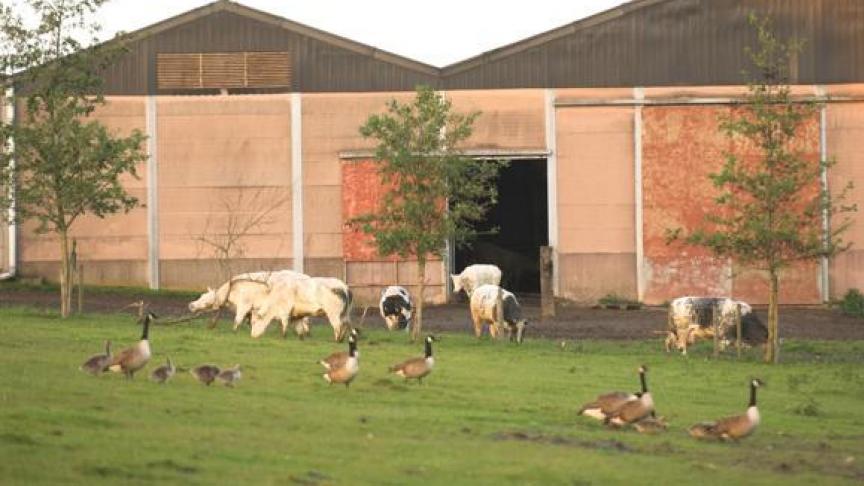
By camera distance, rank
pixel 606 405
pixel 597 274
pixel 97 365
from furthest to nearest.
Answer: pixel 597 274 → pixel 97 365 → pixel 606 405

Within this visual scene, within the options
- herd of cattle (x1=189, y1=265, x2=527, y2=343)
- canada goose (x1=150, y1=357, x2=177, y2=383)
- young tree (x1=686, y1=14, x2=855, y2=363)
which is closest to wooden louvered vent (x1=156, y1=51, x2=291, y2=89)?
herd of cattle (x1=189, y1=265, x2=527, y2=343)

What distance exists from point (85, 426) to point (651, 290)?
123 ft

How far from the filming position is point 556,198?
2212 inches

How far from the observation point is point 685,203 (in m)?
56.2

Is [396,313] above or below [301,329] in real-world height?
above

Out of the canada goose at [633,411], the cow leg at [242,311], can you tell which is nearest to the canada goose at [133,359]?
the canada goose at [633,411]

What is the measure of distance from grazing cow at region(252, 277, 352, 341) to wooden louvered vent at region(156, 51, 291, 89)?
17317 mm

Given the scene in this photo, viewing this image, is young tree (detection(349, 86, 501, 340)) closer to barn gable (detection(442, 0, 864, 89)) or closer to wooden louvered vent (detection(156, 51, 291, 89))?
barn gable (detection(442, 0, 864, 89))

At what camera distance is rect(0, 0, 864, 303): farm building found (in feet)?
183

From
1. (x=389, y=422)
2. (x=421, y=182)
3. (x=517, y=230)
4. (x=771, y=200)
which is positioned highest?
(x=421, y=182)

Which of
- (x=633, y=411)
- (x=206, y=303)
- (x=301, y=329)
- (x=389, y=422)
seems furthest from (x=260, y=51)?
(x=389, y=422)

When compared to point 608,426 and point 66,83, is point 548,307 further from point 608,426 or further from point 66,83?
point 608,426

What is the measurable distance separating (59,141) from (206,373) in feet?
59.8

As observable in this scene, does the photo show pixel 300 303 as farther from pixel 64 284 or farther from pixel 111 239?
pixel 111 239
